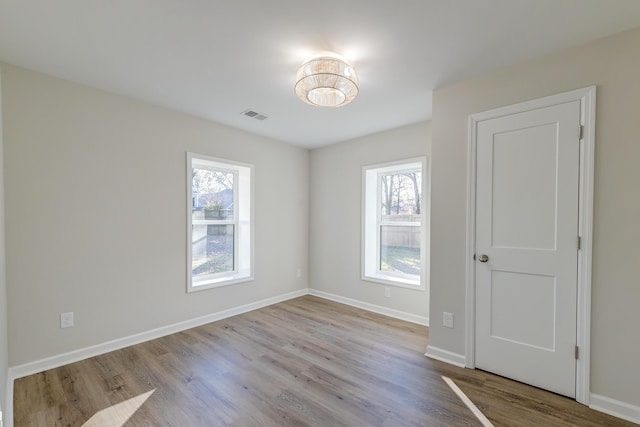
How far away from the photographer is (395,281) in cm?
372

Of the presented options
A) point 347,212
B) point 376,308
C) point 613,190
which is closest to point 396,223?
point 347,212

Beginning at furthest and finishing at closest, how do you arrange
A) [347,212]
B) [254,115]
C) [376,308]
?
1. [347,212]
2. [376,308]
3. [254,115]

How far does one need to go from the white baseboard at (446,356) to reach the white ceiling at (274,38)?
7.80 ft

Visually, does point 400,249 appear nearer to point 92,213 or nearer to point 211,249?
point 211,249

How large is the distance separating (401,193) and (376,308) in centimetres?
161

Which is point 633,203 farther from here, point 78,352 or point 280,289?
point 78,352

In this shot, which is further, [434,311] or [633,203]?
[434,311]

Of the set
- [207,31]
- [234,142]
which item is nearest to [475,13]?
[207,31]

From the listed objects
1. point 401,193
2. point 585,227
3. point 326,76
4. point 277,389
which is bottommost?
point 277,389

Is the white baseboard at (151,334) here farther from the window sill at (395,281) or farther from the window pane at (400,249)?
the window pane at (400,249)

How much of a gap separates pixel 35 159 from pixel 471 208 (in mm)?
3630

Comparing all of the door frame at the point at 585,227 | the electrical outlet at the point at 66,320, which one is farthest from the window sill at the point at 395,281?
the electrical outlet at the point at 66,320

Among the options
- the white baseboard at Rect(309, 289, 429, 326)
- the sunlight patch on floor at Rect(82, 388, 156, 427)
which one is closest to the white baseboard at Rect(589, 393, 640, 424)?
the white baseboard at Rect(309, 289, 429, 326)

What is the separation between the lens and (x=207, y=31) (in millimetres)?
1836
